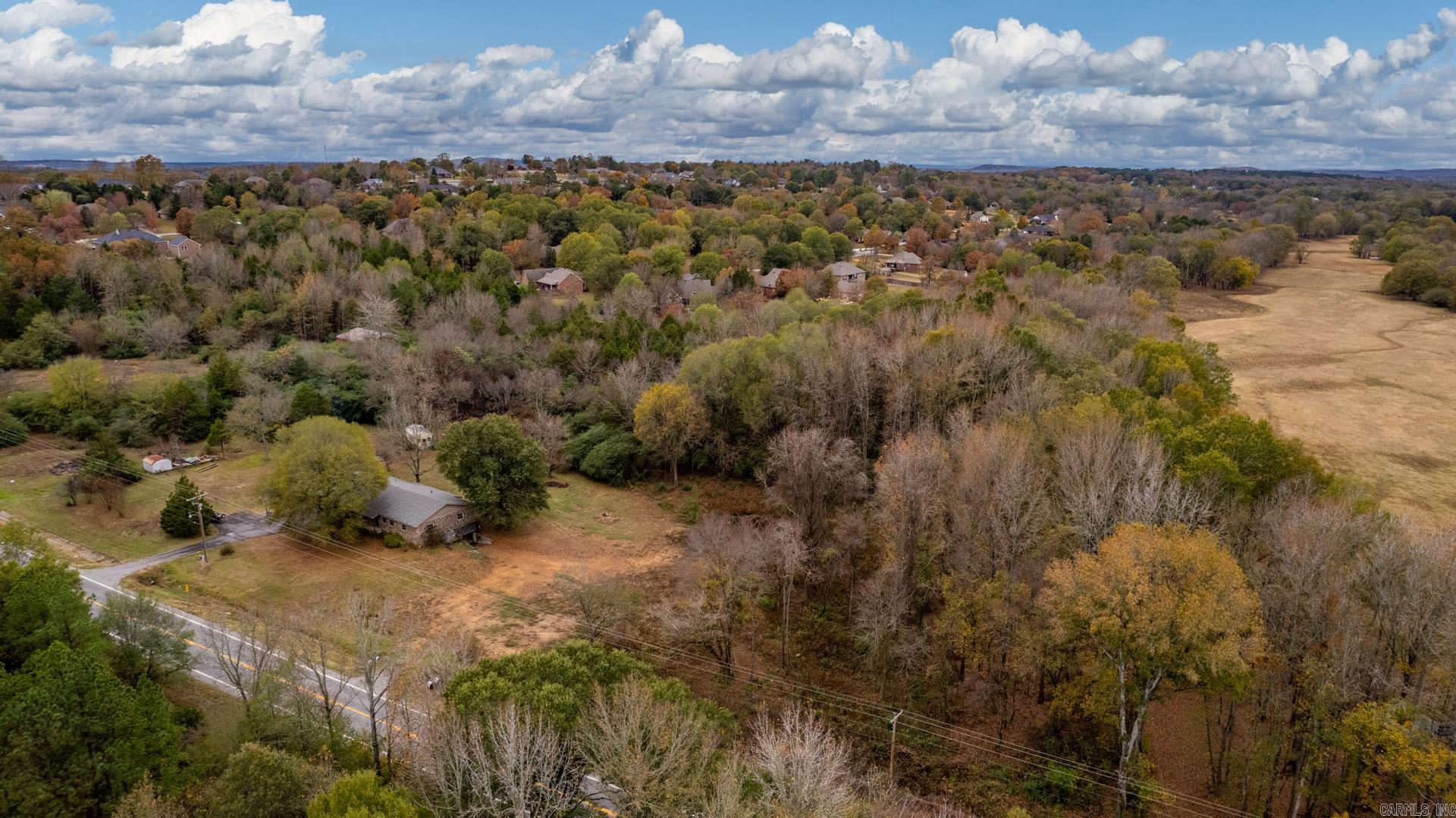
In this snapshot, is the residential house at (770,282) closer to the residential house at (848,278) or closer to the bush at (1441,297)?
the residential house at (848,278)

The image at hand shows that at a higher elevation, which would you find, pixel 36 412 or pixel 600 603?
pixel 36 412

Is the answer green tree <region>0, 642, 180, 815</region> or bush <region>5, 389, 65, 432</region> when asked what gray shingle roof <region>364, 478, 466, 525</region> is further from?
bush <region>5, 389, 65, 432</region>

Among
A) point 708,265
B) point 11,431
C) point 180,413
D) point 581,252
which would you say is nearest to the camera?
point 11,431

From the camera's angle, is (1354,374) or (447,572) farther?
(1354,374)

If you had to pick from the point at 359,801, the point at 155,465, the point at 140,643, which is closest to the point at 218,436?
the point at 155,465

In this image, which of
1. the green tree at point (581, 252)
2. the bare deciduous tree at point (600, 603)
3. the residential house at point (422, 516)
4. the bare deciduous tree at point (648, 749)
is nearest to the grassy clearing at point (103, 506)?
the residential house at point (422, 516)

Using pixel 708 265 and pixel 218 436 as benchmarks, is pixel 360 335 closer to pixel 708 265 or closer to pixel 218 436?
pixel 218 436

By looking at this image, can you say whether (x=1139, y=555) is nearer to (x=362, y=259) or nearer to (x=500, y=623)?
(x=500, y=623)

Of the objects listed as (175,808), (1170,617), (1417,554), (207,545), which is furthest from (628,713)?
(207,545)
